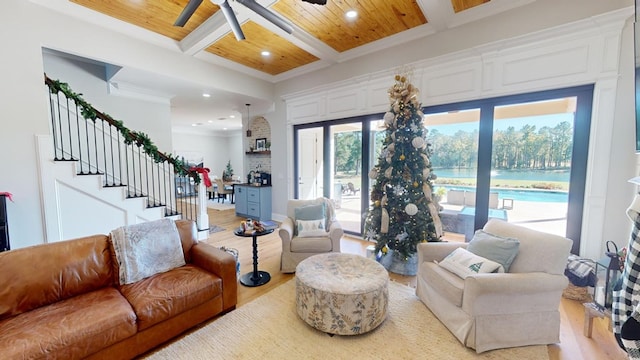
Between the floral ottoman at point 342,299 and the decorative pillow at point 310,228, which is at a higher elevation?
A: the decorative pillow at point 310,228

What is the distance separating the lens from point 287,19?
337 centimetres

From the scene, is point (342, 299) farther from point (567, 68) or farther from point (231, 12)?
point (567, 68)

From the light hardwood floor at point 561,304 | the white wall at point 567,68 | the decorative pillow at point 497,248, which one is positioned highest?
the white wall at point 567,68

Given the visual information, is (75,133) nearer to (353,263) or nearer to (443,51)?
(353,263)

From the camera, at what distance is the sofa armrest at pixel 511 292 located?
6.25 feet

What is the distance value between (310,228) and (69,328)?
241 cm

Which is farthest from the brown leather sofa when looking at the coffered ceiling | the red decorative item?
the coffered ceiling

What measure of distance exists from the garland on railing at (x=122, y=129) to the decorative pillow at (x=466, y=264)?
13.5 feet

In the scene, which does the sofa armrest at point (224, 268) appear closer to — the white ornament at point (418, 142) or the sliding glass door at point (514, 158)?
the white ornament at point (418, 142)

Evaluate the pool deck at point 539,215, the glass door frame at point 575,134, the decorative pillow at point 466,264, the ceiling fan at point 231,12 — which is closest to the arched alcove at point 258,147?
the ceiling fan at point 231,12

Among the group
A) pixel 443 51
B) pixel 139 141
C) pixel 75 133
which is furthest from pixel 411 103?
pixel 75 133

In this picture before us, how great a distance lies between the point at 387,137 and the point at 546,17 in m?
2.20

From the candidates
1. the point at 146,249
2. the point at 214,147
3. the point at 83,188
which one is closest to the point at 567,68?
the point at 146,249

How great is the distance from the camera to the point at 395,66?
406cm
